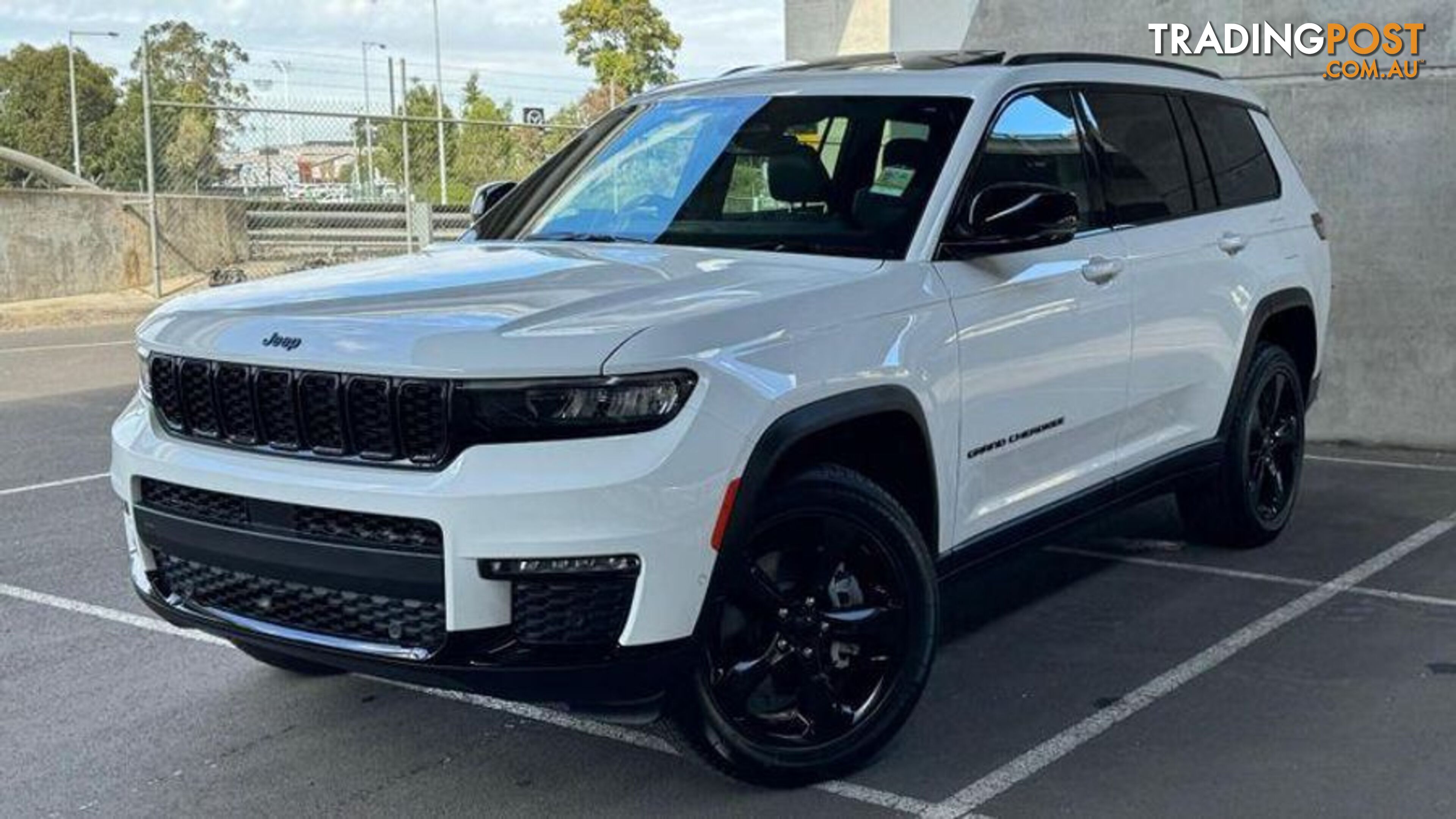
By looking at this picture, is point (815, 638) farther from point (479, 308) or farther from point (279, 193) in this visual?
point (279, 193)

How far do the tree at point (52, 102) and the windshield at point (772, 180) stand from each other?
151 ft

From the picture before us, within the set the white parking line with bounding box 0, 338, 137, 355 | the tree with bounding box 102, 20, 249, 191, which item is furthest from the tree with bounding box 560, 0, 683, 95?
the white parking line with bounding box 0, 338, 137, 355

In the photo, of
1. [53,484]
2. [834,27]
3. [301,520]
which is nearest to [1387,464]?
[834,27]

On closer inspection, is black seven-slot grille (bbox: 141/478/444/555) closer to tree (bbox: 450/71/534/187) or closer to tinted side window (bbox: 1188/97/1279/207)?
tinted side window (bbox: 1188/97/1279/207)

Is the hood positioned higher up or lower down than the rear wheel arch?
higher up

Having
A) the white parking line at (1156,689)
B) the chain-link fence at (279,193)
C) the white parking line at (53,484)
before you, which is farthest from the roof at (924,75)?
the chain-link fence at (279,193)

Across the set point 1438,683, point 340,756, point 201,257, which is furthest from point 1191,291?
point 201,257

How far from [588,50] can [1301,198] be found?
43288 mm

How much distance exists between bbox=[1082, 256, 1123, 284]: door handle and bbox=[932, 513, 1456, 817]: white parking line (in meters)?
1.28

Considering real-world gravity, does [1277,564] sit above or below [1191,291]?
below

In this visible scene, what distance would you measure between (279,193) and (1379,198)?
1659 cm

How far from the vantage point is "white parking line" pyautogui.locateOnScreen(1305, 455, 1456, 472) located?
815cm

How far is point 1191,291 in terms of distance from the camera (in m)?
5.52

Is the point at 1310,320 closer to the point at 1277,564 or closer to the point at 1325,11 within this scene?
the point at 1277,564
